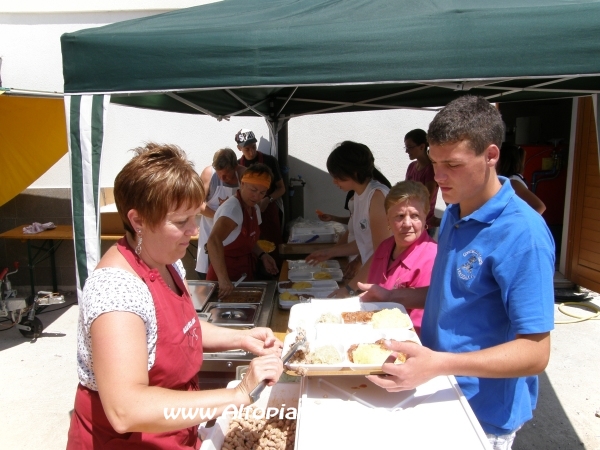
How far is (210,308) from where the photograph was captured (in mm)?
2855

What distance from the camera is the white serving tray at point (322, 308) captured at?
6.57 ft

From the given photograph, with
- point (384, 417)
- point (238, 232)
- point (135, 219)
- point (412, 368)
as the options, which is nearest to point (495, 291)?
point (412, 368)

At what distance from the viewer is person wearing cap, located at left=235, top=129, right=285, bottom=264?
4.76m

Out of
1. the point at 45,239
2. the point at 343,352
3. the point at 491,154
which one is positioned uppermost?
the point at 491,154

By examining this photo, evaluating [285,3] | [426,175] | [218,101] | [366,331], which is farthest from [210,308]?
[426,175]

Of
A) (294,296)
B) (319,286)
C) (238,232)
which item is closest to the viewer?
(294,296)

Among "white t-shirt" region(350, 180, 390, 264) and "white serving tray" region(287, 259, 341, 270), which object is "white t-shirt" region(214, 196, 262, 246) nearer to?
"white serving tray" region(287, 259, 341, 270)

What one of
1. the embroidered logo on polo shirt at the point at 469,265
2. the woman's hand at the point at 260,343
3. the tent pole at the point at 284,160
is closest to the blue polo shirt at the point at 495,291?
the embroidered logo on polo shirt at the point at 469,265

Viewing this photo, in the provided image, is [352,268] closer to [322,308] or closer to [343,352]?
[322,308]

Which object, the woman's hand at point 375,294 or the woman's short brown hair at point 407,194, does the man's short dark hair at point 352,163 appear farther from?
the woman's hand at point 375,294

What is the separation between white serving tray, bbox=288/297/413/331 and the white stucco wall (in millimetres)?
4628

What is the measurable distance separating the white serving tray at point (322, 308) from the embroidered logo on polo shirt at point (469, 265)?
1.82 ft

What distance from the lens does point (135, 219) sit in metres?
1.32

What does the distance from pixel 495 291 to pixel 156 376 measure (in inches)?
39.2
